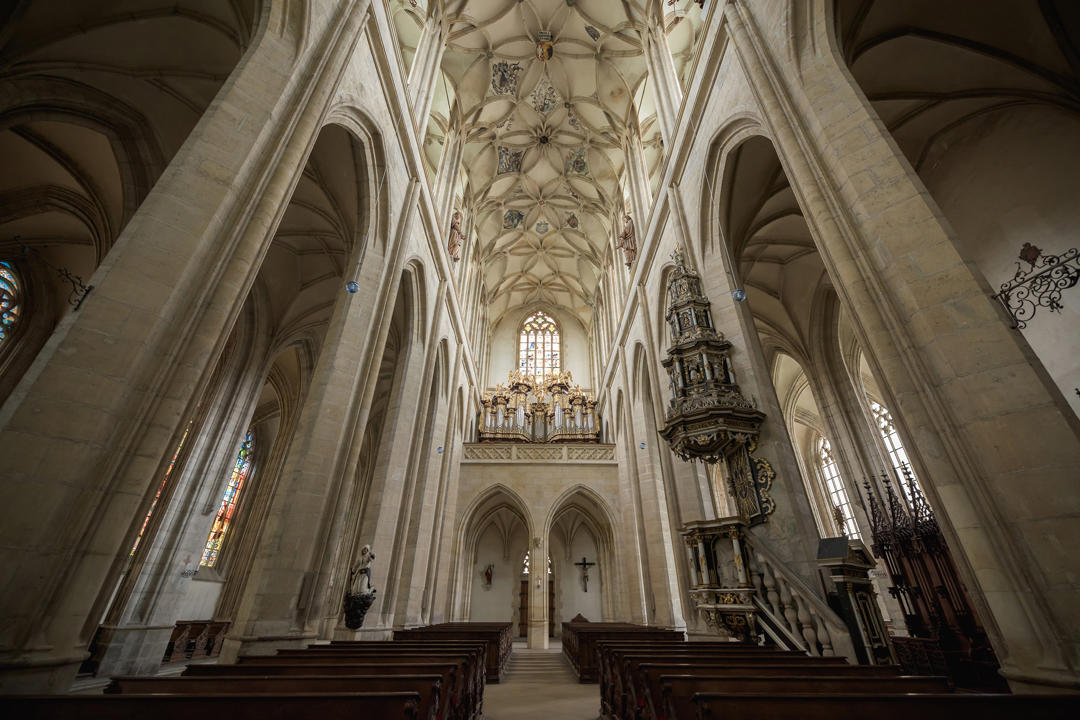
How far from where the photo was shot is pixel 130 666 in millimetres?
7488

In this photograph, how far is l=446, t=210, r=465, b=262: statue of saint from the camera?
13.1m

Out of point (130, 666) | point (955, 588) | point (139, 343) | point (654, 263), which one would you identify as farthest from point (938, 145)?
point (130, 666)

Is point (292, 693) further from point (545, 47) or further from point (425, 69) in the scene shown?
point (545, 47)

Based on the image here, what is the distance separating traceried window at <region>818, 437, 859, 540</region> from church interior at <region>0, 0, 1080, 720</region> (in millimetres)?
265

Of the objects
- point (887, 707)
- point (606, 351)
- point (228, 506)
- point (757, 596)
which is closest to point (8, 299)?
point (228, 506)

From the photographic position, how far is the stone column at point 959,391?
107 inches

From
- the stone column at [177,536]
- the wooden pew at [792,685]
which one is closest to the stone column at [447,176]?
the stone column at [177,536]

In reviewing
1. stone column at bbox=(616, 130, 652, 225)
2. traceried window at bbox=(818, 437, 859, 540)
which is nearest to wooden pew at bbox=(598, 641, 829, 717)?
stone column at bbox=(616, 130, 652, 225)

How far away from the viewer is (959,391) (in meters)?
3.23

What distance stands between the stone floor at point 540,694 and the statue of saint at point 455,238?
1033 centimetres

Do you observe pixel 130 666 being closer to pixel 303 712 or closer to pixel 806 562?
pixel 303 712

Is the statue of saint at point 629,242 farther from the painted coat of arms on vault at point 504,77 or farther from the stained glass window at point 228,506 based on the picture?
the stained glass window at point 228,506

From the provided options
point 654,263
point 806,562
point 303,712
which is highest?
point 654,263

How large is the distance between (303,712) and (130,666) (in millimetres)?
9154
